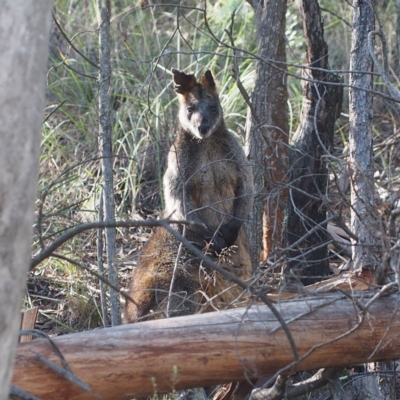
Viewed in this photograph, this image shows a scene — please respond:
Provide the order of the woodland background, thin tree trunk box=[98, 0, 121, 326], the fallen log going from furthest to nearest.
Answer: the woodland background, thin tree trunk box=[98, 0, 121, 326], the fallen log

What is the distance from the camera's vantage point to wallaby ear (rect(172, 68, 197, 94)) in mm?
7027

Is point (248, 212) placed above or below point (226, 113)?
below

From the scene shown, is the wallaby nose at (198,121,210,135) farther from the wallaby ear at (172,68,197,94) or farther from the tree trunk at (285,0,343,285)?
the tree trunk at (285,0,343,285)

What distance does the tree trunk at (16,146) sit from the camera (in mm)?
2727

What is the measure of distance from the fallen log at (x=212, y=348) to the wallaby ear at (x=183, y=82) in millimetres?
3286

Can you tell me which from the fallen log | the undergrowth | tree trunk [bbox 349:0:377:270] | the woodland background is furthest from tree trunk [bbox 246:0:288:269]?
the fallen log

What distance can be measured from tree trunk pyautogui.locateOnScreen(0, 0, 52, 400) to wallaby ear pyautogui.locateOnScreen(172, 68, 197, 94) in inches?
167

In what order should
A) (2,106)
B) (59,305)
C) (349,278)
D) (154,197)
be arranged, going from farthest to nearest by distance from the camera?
(154,197) < (59,305) < (349,278) < (2,106)

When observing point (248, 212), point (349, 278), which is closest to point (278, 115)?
point (248, 212)

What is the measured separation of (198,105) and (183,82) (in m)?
0.29

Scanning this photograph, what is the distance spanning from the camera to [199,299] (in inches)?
255

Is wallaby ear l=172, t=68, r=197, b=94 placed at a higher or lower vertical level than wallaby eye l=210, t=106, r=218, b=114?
higher

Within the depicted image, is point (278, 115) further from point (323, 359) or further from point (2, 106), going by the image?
point (2, 106)

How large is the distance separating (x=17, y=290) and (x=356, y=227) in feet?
10.4
